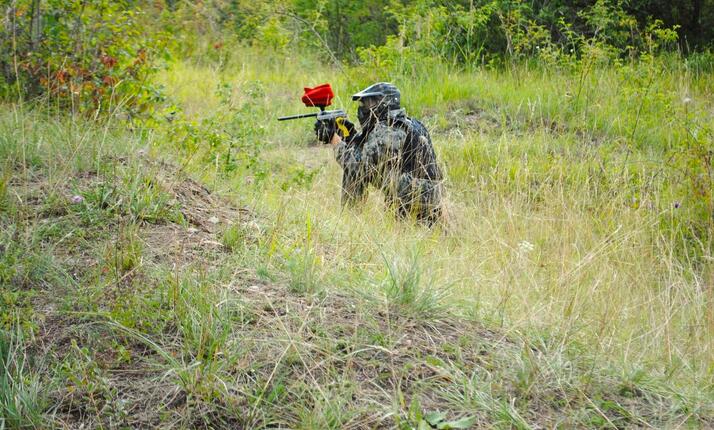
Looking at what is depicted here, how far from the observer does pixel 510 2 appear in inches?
417

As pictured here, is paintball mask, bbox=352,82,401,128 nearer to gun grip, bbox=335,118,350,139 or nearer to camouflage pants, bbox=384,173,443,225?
gun grip, bbox=335,118,350,139

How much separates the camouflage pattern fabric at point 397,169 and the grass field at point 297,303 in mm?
211

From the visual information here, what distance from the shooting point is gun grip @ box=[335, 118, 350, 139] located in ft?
20.0

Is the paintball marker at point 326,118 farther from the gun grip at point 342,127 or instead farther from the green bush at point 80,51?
the green bush at point 80,51

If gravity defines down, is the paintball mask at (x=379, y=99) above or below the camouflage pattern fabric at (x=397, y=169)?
above

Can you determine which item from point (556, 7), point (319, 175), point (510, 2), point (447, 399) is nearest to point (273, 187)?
point (319, 175)

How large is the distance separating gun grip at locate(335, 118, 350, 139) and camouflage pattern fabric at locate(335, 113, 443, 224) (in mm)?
93

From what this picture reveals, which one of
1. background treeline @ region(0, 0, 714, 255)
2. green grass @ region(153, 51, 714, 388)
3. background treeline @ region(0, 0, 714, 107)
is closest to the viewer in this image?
green grass @ region(153, 51, 714, 388)

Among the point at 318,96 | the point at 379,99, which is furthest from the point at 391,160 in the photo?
the point at 318,96

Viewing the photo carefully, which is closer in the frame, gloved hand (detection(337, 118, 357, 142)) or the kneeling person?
the kneeling person

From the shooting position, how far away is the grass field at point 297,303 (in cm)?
289

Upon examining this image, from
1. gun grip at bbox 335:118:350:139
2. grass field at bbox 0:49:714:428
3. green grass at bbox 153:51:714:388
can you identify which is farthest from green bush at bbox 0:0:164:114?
gun grip at bbox 335:118:350:139

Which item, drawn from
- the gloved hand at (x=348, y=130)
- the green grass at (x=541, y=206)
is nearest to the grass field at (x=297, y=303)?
the green grass at (x=541, y=206)

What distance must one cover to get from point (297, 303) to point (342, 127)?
9.42ft
